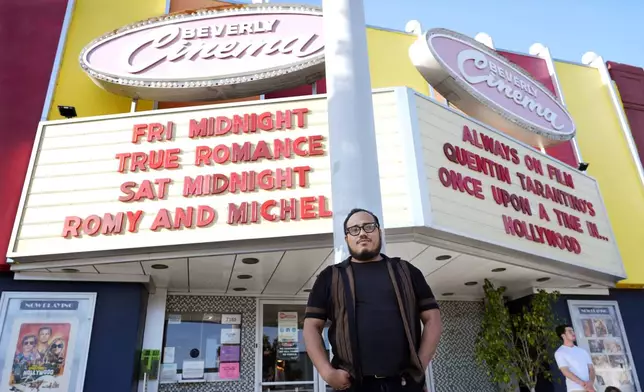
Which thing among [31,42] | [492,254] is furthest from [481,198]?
[31,42]

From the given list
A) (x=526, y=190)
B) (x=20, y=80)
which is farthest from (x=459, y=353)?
(x=20, y=80)

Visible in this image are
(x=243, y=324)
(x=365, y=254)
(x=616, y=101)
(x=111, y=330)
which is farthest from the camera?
(x=616, y=101)

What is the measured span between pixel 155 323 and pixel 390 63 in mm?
6347

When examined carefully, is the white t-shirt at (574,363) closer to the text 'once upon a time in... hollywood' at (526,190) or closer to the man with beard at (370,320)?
the text 'once upon a time in... hollywood' at (526,190)

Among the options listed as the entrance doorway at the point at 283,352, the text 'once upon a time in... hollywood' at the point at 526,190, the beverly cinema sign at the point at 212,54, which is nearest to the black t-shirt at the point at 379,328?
the text 'once upon a time in... hollywood' at the point at 526,190

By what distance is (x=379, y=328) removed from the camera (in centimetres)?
187

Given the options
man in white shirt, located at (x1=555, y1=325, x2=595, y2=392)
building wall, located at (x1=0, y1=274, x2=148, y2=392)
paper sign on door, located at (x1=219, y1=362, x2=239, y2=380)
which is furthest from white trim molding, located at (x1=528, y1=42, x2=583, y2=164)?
building wall, located at (x1=0, y1=274, x2=148, y2=392)

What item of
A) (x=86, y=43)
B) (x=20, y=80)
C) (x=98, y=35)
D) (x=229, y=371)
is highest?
(x=98, y=35)

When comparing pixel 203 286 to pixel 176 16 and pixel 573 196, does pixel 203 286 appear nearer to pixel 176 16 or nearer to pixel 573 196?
pixel 176 16

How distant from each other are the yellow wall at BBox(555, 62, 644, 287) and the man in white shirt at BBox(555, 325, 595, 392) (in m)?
3.72

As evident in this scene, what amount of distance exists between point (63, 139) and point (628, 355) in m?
10.1

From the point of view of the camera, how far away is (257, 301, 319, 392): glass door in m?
7.64

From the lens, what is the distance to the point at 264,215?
17.8 ft

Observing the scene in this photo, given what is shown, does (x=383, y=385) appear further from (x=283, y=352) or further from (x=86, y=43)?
(x=86, y=43)
